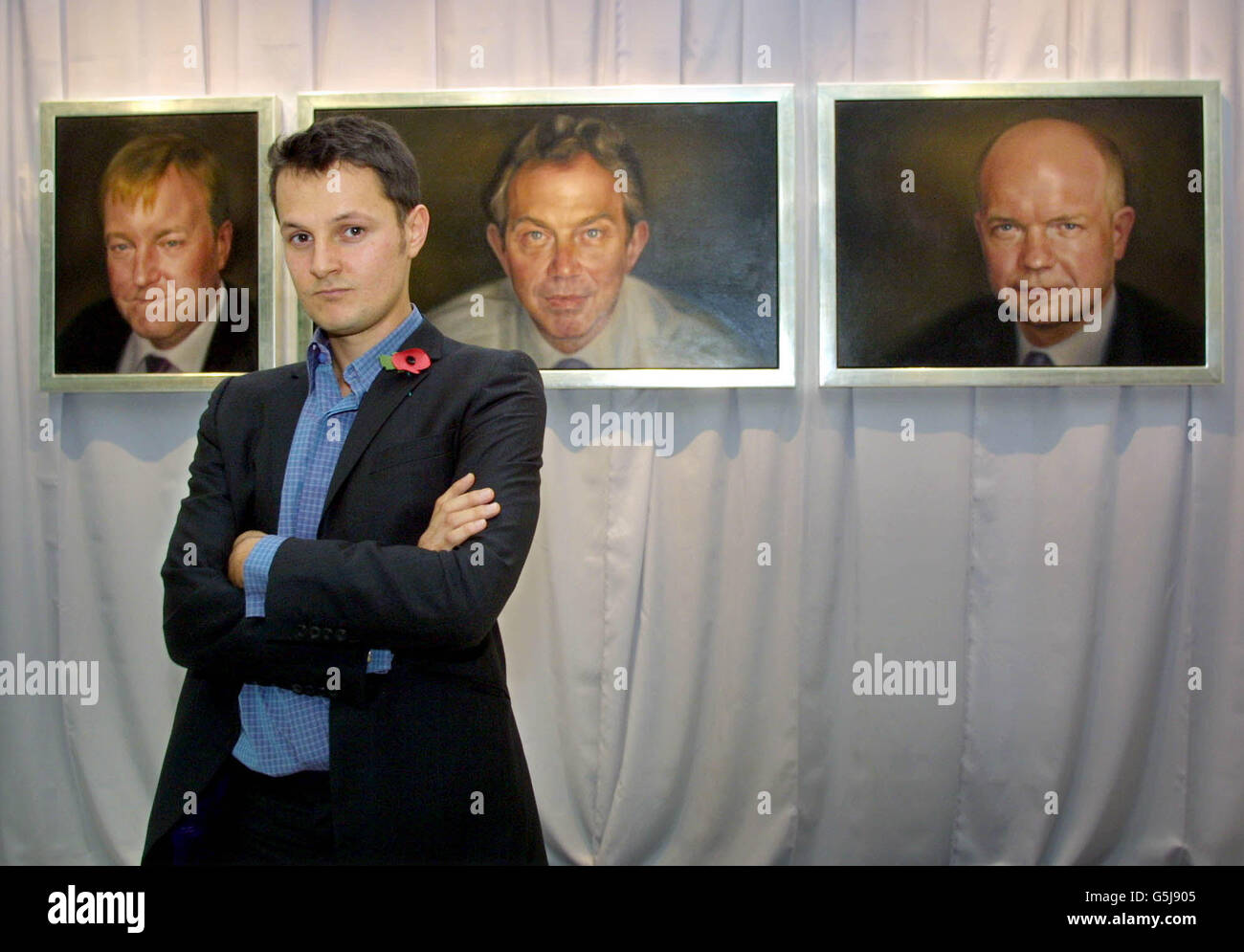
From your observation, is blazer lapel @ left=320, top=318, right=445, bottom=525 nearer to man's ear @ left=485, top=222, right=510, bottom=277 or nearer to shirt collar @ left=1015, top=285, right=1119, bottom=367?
man's ear @ left=485, top=222, right=510, bottom=277

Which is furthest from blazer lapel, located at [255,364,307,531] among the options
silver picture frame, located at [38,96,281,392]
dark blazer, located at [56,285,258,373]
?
dark blazer, located at [56,285,258,373]

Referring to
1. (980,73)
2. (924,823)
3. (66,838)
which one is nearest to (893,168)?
(980,73)

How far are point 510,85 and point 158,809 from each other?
8.69 ft

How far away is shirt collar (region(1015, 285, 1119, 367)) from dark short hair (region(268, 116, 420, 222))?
2276mm

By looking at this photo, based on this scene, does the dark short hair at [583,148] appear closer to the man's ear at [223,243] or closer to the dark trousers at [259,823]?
the man's ear at [223,243]

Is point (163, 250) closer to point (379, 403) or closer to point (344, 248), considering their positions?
point (344, 248)

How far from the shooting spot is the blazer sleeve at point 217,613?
1.84m

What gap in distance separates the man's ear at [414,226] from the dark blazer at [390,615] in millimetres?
233

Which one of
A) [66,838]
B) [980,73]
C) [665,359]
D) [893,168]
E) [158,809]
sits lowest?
[66,838]

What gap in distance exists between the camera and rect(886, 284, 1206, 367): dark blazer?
3479 mm

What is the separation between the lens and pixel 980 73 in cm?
356

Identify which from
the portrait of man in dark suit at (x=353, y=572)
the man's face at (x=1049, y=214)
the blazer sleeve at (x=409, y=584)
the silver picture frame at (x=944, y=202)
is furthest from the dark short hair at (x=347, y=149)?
the man's face at (x=1049, y=214)

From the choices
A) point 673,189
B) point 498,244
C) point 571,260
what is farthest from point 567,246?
point 673,189

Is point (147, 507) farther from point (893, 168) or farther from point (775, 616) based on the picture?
point (893, 168)
